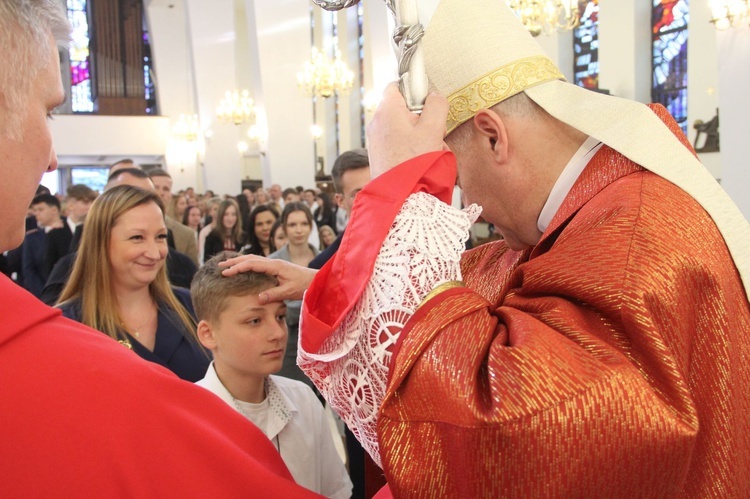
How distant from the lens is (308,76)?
1349 cm

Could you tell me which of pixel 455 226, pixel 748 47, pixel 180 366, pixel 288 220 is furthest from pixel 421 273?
pixel 748 47

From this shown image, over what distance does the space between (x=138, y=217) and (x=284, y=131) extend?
1098 centimetres

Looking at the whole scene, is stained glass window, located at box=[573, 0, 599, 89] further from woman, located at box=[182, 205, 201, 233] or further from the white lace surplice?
the white lace surplice

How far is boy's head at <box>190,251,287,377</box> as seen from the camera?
2219mm

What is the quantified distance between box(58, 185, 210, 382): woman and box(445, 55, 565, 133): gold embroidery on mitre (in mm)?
1707

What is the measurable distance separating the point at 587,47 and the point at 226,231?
7.74 metres

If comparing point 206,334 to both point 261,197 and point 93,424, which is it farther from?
point 261,197

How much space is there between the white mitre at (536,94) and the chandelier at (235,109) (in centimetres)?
1605

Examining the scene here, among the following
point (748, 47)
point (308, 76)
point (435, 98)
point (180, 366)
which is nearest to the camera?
point (435, 98)

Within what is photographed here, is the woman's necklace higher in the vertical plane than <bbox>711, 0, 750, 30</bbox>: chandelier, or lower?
lower

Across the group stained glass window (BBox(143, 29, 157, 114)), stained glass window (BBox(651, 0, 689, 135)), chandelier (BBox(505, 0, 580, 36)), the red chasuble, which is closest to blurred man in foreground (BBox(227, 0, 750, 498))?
the red chasuble

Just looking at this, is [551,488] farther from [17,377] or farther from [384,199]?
[17,377]

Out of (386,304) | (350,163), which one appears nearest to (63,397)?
(386,304)

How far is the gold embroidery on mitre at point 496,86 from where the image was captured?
1.42 m
